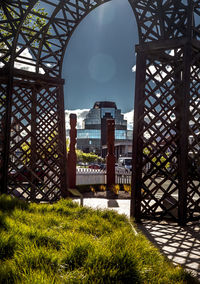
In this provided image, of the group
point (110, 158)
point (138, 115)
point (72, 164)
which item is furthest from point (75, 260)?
point (110, 158)

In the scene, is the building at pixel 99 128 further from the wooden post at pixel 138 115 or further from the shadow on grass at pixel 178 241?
the shadow on grass at pixel 178 241

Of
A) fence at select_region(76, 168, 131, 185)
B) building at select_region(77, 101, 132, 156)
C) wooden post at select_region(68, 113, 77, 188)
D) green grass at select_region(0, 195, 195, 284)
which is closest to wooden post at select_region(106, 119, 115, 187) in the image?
fence at select_region(76, 168, 131, 185)

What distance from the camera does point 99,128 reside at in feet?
391

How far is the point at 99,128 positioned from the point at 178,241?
115 m

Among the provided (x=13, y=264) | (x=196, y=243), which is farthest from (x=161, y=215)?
(x=13, y=264)

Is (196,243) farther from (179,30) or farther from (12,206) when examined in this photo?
(179,30)

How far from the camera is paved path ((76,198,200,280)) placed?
13.5ft

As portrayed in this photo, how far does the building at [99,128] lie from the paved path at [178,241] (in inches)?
4068

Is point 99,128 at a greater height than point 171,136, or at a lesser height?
greater

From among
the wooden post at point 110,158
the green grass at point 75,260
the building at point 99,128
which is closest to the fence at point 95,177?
the wooden post at point 110,158

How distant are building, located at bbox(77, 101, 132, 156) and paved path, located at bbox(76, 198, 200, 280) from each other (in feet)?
339

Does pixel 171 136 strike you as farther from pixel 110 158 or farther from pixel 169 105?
Result: pixel 110 158

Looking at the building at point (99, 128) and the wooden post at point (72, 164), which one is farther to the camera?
the building at point (99, 128)

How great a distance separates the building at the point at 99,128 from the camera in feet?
382
